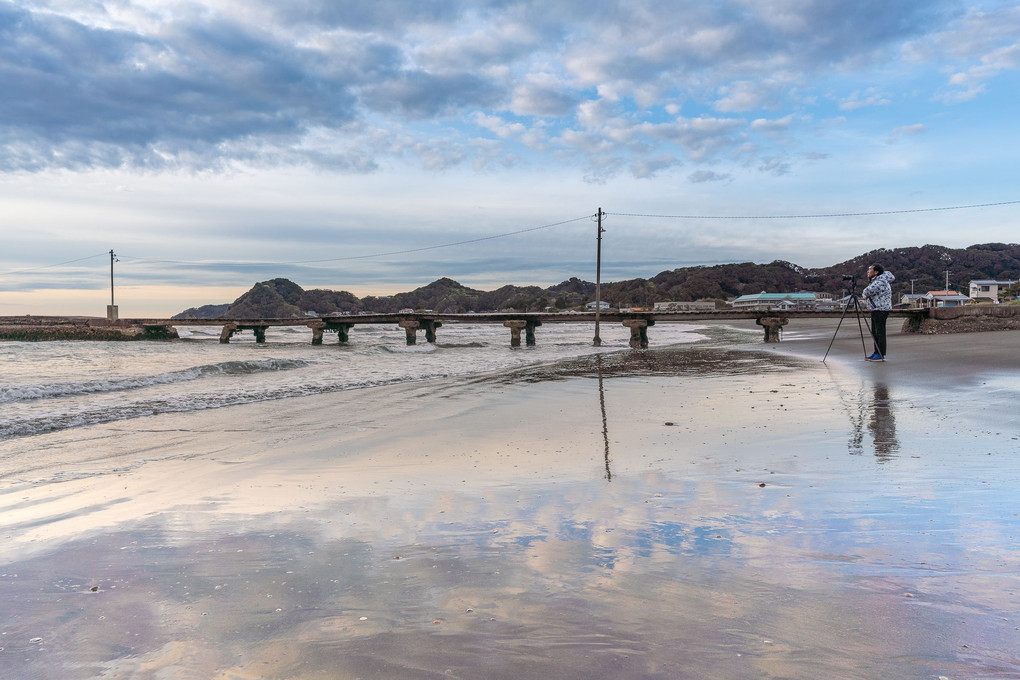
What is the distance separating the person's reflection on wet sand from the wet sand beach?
60mm

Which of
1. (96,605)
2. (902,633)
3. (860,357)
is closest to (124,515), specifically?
(96,605)

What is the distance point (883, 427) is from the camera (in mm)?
7117

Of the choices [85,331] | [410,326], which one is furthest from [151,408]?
[85,331]

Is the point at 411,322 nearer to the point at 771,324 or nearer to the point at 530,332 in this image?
the point at 530,332

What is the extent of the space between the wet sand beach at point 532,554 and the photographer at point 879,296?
7664 millimetres

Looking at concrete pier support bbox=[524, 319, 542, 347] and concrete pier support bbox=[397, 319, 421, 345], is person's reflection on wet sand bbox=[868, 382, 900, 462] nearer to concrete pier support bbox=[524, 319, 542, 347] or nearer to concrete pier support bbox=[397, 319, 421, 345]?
concrete pier support bbox=[524, 319, 542, 347]

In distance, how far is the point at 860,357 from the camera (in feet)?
59.6

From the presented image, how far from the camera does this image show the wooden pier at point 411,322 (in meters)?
38.8

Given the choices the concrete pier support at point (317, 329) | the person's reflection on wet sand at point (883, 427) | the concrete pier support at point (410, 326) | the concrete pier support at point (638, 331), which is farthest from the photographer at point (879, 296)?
the concrete pier support at point (317, 329)

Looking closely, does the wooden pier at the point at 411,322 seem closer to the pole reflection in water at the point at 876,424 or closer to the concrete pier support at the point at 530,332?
the concrete pier support at the point at 530,332

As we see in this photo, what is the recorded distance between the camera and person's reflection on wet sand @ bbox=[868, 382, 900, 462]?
581 cm

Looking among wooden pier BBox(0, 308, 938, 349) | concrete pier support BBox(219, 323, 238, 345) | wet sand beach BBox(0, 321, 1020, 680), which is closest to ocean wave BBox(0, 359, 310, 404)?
wet sand beach BBox(0, 321, 1020, 680)

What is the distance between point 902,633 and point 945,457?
396 centimetres

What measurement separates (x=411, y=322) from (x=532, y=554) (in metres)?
54.2
